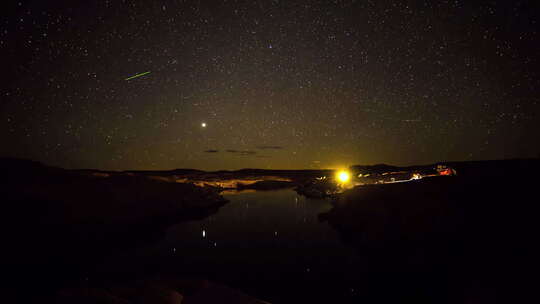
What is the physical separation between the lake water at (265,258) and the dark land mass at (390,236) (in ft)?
2.36

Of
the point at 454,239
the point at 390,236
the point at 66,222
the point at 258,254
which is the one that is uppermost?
the point at 454,239

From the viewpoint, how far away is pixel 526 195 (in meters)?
11.9

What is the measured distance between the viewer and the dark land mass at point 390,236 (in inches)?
346

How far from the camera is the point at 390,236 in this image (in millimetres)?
15117

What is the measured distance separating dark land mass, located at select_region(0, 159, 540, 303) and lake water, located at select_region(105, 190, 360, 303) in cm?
72

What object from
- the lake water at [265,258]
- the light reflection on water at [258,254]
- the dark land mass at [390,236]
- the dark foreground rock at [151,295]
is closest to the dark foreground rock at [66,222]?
the dark land mass at [390,236]

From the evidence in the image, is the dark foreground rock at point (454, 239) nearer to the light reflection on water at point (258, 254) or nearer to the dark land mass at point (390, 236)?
the dark land mass at point (390, 236)

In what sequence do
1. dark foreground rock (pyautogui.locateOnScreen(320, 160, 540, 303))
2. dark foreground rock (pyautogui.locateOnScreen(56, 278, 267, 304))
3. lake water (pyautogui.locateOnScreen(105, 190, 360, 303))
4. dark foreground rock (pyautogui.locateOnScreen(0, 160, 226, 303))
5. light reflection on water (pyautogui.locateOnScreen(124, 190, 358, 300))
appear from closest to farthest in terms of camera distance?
dark foreground rock (pyautogui.locateOnScreen(56, 278, 267, 304)) → dark foreground rock (pyautogui.locateOnScreen(320, 160, 540, 303)) → lake water (pyautogui.locateOnScreen(105, 190, 360, 303)) → light reflection on water (pyautogui.locateOnScreen(124, 190, 358, 300)) → dark foreground rock (pyautogui.locateOnScreen(0, 160, 226, 303))

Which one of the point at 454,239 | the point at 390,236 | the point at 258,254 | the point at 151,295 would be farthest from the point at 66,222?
the point at 454,239

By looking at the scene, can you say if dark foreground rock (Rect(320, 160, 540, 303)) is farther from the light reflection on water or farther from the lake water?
the light reflection on water

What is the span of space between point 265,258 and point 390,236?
7806 mm

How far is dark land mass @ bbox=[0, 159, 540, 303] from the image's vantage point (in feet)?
28.9

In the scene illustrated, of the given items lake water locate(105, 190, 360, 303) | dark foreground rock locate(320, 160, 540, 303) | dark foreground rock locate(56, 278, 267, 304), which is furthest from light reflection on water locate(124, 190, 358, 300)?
dark foreground rock locate(56, 278, 267, 304)

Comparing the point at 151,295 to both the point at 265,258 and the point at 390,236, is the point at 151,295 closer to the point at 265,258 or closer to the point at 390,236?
the point at 265,258
